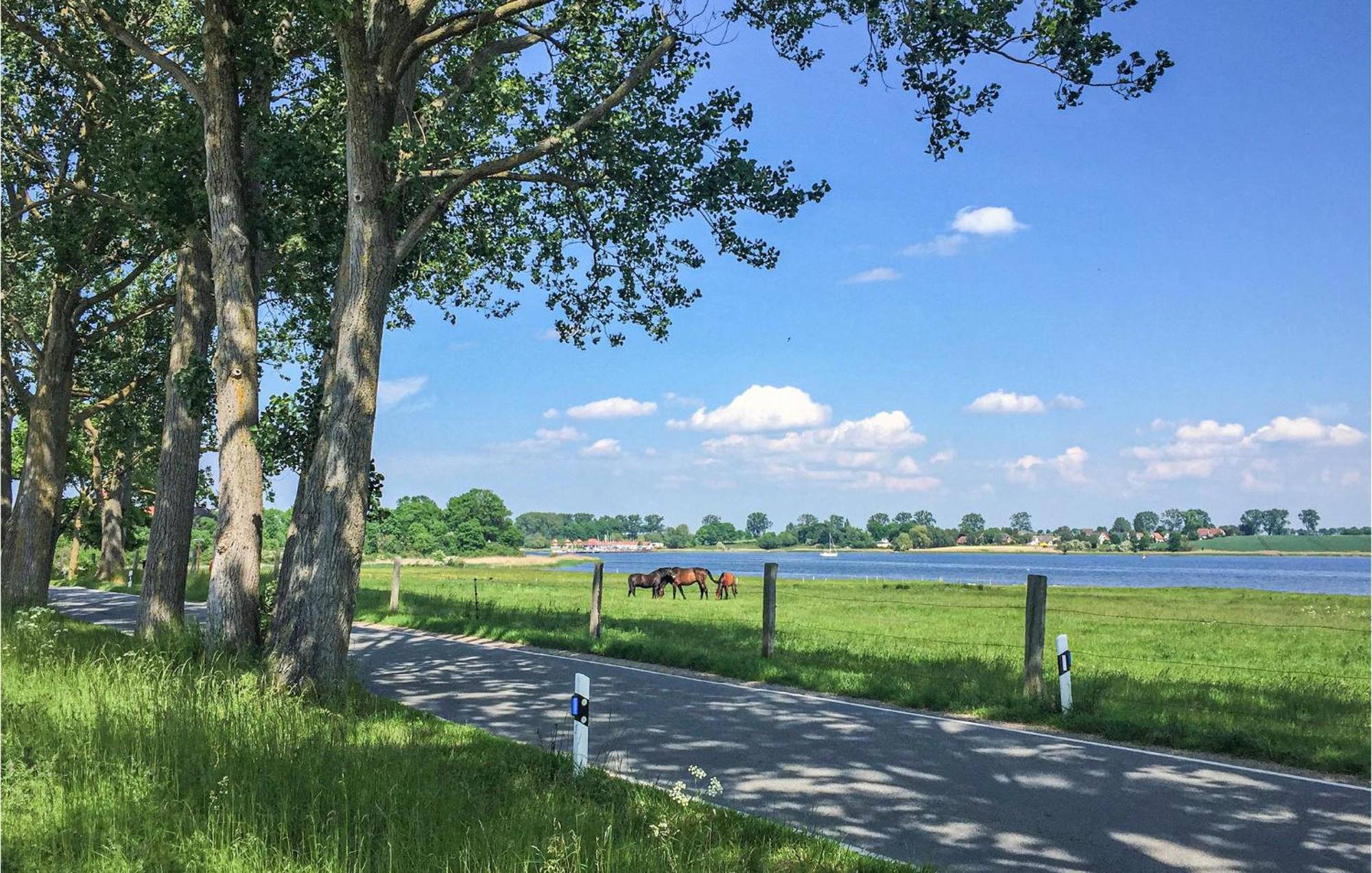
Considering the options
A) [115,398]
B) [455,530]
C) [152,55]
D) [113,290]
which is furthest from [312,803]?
[455,530]

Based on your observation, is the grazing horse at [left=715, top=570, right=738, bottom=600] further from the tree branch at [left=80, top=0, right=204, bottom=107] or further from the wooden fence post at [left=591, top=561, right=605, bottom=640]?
the tree branch at [left=80, top=0, right=204, bottom=107]

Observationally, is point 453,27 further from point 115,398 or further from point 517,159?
point 115,398

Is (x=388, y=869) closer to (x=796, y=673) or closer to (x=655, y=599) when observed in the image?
(x=796, y=673)

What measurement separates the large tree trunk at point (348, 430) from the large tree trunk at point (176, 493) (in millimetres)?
4476

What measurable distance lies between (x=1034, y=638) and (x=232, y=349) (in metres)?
10.7

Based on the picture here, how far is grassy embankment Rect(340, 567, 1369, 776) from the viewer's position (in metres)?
10.9

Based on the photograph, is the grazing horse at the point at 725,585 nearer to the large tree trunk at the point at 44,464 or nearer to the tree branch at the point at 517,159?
the large tree trunk at the point at 44,464

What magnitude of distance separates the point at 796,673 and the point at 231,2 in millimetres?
11827

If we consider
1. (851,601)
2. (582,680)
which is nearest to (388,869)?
(582,680)

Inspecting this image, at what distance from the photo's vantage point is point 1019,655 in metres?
19.1

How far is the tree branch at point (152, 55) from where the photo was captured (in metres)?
13.6

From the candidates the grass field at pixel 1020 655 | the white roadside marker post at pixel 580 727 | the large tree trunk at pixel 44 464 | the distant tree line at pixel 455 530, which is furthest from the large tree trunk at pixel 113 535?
the distant tree line at pixel 455 530

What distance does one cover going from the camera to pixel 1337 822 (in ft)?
23.9

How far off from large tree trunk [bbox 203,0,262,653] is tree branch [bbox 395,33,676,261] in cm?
269
